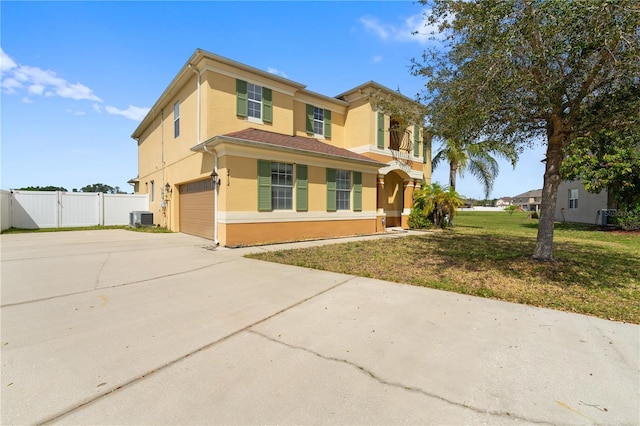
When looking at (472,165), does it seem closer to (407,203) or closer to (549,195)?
(407,203)

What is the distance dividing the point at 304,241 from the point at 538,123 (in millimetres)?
8198

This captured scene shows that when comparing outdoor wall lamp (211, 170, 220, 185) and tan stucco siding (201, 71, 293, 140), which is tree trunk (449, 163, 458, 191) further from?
outdoor wall lamp (211, 170, 220, 185)

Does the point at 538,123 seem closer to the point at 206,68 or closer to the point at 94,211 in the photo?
the point at 206,68

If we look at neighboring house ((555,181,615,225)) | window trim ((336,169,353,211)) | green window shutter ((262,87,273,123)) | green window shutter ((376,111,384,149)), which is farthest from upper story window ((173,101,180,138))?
neighboring house ((555,181,615,225))

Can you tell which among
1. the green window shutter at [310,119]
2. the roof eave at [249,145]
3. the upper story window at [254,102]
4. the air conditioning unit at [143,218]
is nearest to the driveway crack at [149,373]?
the roof eave at [249,145]

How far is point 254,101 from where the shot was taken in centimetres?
1262

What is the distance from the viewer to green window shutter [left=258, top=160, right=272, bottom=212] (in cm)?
1057

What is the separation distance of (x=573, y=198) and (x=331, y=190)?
942 inches

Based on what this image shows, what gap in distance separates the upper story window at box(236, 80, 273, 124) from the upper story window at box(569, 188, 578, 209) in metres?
26.3

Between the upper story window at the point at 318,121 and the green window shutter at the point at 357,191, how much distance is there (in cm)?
317

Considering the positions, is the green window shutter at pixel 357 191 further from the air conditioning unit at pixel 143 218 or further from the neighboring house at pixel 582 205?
the neighboring house at pixel 582 205

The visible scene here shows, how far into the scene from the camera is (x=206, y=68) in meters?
11.1

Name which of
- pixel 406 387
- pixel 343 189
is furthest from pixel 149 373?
pixel 343 189

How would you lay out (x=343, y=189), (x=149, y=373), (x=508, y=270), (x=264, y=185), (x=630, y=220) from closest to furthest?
(x=149, y=373) → (x=508, y=270) → (x=264, y=185) → (x=343, y=189) → (x=630, y=220)
